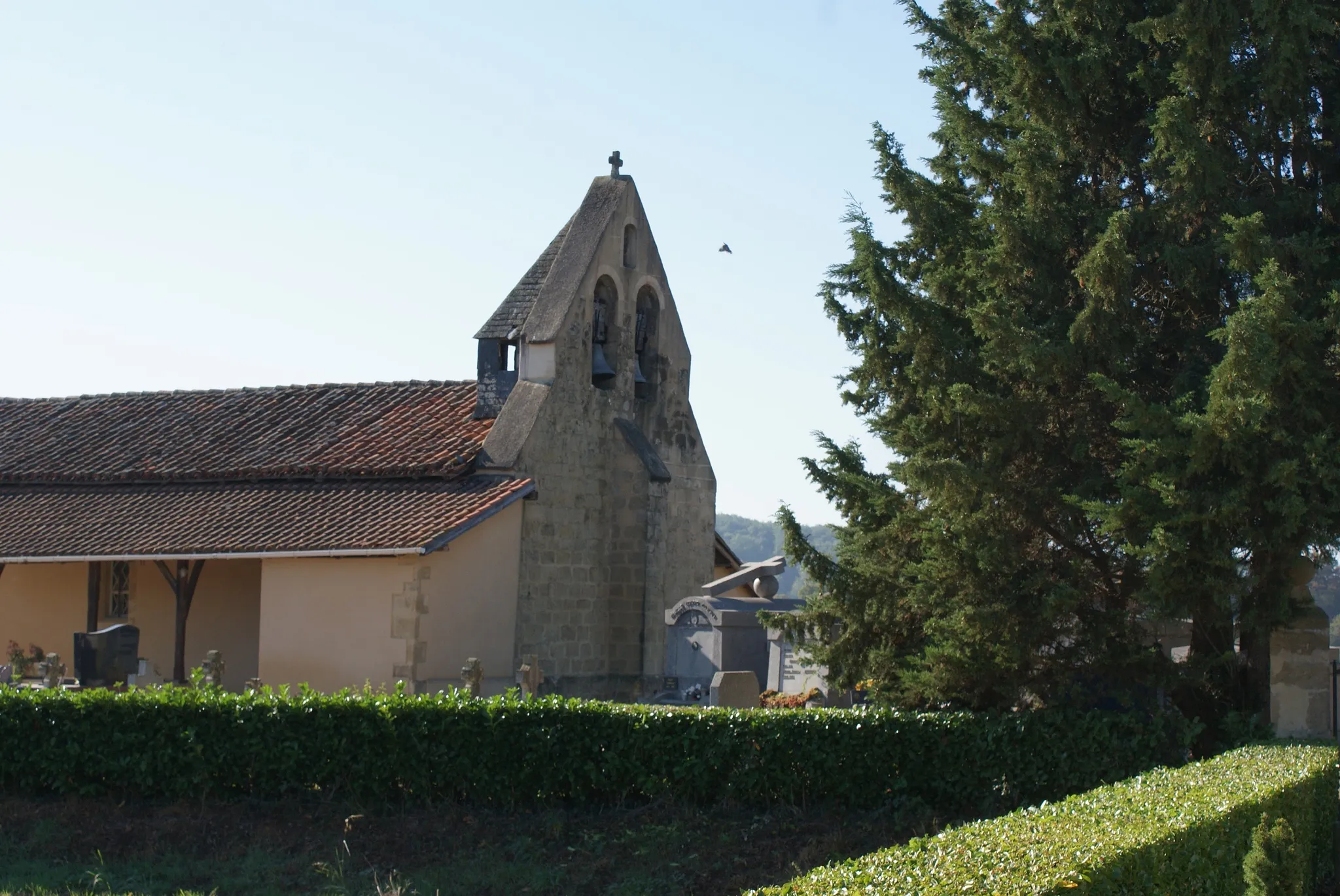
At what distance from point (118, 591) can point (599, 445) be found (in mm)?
8740

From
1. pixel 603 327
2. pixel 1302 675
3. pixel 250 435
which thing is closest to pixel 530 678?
pixel 603 327

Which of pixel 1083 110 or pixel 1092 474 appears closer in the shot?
pixel 1092 474

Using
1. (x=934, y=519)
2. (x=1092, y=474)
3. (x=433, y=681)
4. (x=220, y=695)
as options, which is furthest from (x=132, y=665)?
(x=1092, y=474)

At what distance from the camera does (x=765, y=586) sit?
24.0m

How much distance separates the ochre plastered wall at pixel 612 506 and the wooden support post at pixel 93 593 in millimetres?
7494

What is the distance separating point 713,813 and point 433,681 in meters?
8.03

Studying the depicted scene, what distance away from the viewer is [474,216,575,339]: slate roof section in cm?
2325

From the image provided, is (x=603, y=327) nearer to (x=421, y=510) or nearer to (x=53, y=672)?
(x=421, y=510)

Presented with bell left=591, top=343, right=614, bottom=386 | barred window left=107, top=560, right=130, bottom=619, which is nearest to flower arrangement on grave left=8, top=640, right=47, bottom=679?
barred window left=107, top=560, right=130, bottom=619

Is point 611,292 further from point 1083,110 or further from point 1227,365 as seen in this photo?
point 1227,365

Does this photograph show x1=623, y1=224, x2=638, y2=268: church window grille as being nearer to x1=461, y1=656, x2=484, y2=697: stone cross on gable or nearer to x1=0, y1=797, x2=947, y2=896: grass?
x1=461, y1=656, x2=484, y2=697: stone cross on gable

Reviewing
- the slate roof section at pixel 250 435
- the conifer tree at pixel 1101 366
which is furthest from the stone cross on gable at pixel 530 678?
the conifer tree at pixel 1101 366

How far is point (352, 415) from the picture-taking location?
2445 cm

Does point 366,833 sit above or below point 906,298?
below
